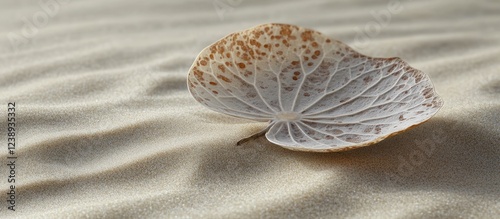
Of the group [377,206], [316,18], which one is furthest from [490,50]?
[377,206]

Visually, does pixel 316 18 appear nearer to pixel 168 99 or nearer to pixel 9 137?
pixel 168 99

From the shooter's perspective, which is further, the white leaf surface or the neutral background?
the white leaf surface

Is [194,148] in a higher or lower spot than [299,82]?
lower

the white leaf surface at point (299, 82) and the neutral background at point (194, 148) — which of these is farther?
the white leaf surface at point (299, 82)
